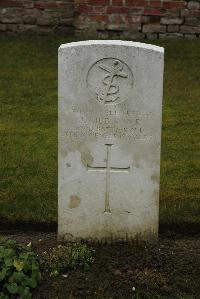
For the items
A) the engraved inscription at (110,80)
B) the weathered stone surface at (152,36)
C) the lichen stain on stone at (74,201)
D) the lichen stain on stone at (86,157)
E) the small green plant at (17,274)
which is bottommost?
the small green plant at (17,274)

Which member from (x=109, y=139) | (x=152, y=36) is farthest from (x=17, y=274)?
(x=152, y=36)

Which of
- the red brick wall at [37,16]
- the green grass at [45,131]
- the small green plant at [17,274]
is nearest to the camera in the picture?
the small green plant at [17,274]

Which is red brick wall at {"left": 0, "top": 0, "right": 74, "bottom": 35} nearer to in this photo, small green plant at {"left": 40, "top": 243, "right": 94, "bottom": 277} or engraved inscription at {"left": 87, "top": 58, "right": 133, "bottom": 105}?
engraved inscription at {"left": 87, "top": 58, "right": 133, "bottom": 105}

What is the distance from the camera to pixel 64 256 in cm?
476

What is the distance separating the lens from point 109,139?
4.79 meters

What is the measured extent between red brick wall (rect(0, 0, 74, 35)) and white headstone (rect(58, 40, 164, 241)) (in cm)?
798

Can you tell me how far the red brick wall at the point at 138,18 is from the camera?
457 inches

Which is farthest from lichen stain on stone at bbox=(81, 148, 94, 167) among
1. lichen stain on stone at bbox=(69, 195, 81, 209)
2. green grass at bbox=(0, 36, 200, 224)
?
green grass at bbox=(0, 36, 200, 224)

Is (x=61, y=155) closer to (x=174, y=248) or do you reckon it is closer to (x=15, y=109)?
(x=174, y=248)

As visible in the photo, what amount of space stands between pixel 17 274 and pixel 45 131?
3639 millimetres

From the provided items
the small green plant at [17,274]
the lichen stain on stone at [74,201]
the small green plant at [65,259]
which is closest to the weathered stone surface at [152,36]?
the lichen stain on stone at [74,201]

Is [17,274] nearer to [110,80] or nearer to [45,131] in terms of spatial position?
[110,80]

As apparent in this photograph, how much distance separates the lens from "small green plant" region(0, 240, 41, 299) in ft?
14.2

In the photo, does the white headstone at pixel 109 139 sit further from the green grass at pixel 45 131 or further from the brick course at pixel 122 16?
the brick course at pixel 122 16
